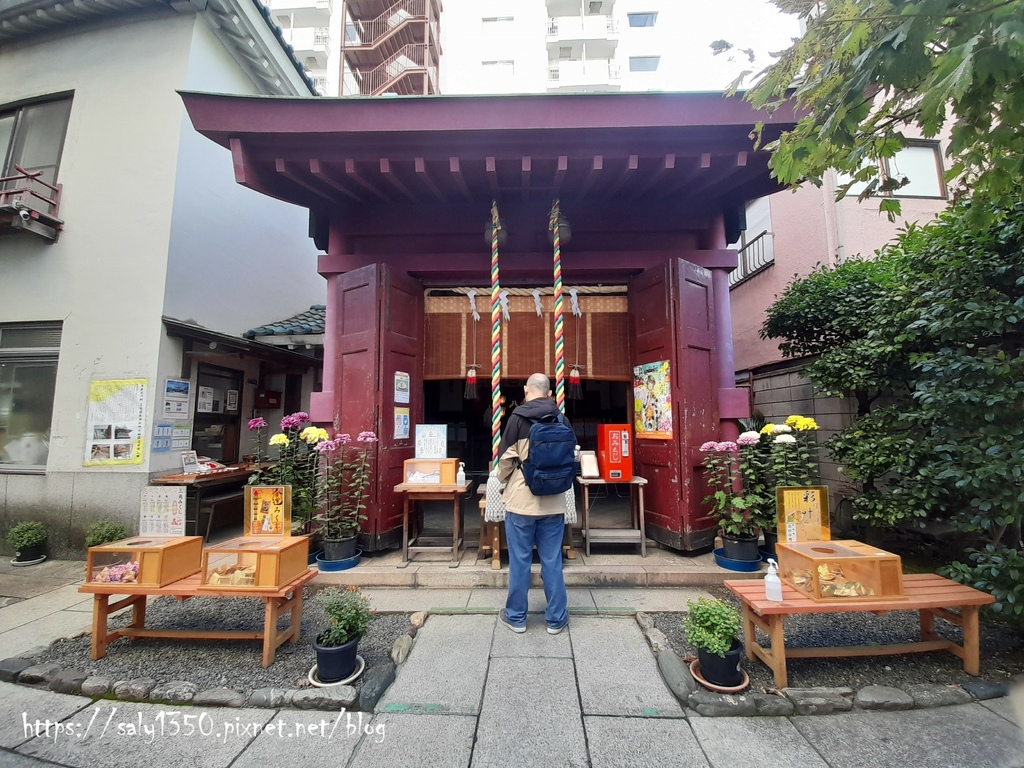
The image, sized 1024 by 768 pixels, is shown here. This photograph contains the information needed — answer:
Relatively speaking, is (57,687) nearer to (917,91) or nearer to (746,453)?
(746,453)

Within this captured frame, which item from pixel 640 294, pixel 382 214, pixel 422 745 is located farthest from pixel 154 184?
pixel 422 745

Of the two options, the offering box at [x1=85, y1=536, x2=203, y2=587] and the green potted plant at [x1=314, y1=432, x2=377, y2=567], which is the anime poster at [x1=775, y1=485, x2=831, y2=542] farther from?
the offering box at [x1=85, y1=536, x2=203, y2=587]

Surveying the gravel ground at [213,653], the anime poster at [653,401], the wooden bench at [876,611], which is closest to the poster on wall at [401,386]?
the gravel ground at [213,653]

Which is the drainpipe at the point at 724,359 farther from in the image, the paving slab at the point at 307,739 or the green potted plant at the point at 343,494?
the paving slab at the point at 307,739

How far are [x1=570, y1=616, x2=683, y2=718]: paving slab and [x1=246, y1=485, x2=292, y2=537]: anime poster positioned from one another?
272 cm

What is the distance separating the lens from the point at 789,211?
8.83 m

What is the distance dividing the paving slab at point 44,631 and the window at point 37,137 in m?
6.91

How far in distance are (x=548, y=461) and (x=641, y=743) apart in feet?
5.85

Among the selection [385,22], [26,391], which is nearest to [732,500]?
[26,391]

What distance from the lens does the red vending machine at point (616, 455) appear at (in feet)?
16.2

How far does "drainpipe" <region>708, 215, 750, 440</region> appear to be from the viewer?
531 cm

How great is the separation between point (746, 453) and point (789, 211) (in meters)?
6.78

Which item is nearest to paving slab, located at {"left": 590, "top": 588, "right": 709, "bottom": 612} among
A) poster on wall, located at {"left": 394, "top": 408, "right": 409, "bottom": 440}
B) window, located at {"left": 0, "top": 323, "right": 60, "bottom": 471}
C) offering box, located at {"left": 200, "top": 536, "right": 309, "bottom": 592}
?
offering box, located at {"left": 200, "top": 536, "right": 309, "bottom": 592}

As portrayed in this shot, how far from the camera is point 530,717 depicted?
2.53 meters
